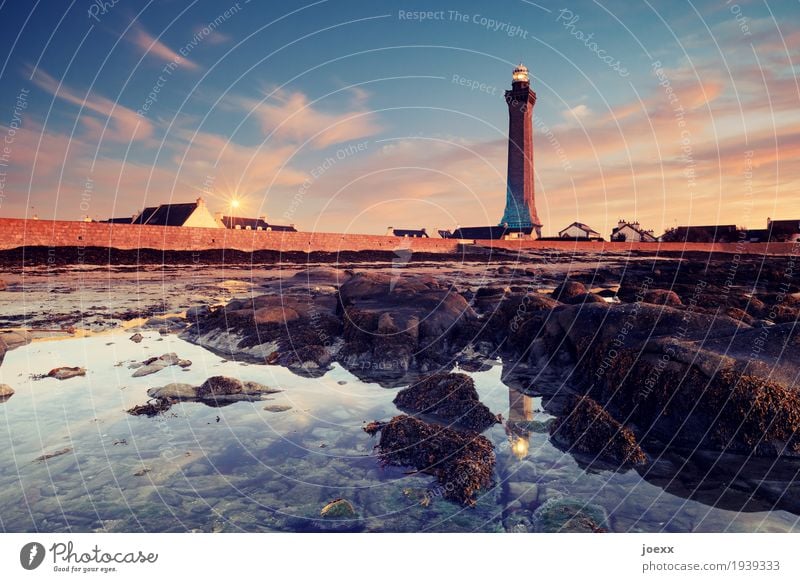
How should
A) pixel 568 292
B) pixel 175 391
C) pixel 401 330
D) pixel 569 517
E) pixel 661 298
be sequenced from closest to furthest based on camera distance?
pixel 569 517
pixel 175 391
pixel 401 330
pixel 661 298
pixel 568 292

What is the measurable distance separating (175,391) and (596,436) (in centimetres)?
720

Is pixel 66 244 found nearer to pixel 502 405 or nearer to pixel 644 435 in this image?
pixel 502 405

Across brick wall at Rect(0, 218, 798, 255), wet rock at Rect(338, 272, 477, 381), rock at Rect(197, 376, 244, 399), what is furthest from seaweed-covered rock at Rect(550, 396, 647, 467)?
brick wall at Rect(0, 218, 798, 255)

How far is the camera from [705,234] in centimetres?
9194

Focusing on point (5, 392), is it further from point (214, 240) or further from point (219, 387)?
point (214, 240)

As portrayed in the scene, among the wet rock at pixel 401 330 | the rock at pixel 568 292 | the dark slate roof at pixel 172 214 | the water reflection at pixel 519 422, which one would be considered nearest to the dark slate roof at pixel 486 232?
the dark slate roof at pixel 172 214

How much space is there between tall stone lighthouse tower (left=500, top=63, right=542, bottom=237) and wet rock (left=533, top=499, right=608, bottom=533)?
94776 millimetres

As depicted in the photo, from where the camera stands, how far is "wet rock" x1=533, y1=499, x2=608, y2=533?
185 inches

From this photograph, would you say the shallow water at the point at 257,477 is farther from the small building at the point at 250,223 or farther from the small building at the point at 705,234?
the small building at the point at 705,234

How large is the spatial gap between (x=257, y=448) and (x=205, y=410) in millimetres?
1811

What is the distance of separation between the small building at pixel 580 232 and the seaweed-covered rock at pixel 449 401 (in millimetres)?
102672

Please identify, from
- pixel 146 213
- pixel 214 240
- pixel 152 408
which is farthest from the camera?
pixel 146 213

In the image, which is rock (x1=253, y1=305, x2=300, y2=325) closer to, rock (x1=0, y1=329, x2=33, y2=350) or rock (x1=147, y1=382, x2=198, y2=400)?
rock (x1=147, y1=382, x2=198, y2=400)

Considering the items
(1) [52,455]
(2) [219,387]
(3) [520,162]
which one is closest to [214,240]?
(2) [219,387]
